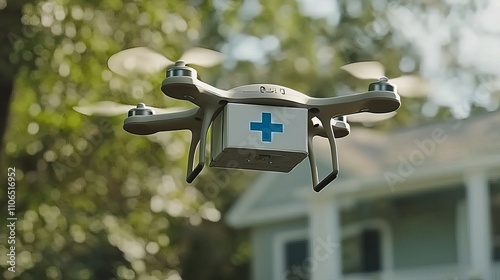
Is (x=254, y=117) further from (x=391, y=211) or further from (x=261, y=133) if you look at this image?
(x=391, y=211)

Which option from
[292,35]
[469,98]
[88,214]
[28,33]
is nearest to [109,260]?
[88,214]

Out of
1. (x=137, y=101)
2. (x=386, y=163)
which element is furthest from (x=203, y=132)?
(x=386, y=163)

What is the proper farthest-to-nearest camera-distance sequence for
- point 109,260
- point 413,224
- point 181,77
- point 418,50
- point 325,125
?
point 418,50 → point 413,224 → point 109,260 → point 325,125 → point 181,77

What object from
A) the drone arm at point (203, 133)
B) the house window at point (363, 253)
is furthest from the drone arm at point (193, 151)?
the house window at point (363, 253)

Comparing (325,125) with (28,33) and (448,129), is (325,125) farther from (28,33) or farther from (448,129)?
(448,129)

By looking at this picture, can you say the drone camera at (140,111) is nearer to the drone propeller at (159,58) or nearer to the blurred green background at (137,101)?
the drone propeller at (159,58)

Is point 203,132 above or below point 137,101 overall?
below
